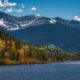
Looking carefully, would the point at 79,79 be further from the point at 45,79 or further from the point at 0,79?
the point at 0,79

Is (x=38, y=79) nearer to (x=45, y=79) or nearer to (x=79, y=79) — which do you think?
(x=45, y=79)

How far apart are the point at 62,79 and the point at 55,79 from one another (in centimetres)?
398

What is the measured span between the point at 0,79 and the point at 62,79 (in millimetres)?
23878

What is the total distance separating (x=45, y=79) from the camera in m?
166

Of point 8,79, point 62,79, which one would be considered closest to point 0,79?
point 8,79

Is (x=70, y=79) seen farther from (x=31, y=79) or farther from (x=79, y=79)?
(x=31, y=79)

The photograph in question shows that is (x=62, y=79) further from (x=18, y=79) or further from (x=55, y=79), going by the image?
(x=18, y=79)

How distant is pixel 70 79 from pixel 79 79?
14.7 feet

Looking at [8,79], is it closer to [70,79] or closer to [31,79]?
[31,79]

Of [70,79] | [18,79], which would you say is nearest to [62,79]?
[70,79]

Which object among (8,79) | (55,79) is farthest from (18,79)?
(55,79)

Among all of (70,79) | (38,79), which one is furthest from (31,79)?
(70,79)

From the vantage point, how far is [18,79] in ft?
545

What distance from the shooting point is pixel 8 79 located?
164m
